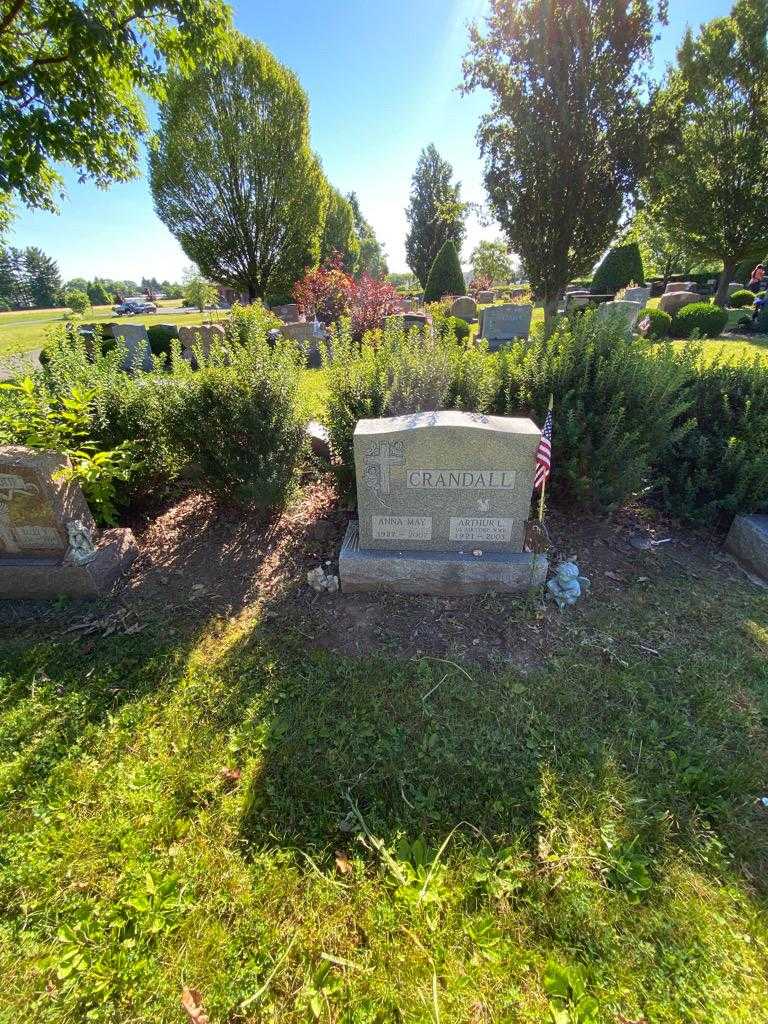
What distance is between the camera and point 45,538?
332 cm

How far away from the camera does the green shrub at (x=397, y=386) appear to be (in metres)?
3.79

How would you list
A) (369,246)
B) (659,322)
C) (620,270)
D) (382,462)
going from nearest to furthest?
1. (382,462)
2. (659,322)
3. (620,270)
4. (369,246)

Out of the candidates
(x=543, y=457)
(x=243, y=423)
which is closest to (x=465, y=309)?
(x=243, y=423)

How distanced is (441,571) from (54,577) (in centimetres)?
288

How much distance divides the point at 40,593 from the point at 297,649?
2.11 m

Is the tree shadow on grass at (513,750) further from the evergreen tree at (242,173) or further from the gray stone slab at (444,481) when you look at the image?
the evergreen tree at (242,173)

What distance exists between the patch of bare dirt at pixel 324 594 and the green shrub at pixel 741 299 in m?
22.1

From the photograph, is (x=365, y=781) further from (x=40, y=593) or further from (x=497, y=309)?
(x=497, y=309)

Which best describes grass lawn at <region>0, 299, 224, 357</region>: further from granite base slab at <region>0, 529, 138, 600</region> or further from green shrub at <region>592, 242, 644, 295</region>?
green shrub at <region>592, 242, 644, 295</region>

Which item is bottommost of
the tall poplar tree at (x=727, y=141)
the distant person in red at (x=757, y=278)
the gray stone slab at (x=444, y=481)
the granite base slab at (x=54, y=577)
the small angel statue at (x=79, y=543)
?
the granite base slab at (x=54, y=577)

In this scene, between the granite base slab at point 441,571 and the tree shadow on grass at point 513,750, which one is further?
the granite base slab at point 441,571

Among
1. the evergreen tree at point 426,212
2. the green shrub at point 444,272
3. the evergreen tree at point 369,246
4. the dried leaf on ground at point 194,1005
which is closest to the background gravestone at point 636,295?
the green shrub at point 444,272

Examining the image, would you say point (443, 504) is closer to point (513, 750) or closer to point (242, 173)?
point (513, 750)

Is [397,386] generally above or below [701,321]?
below
